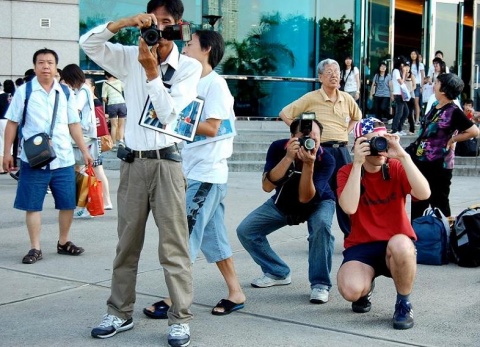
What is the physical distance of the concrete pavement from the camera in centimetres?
470

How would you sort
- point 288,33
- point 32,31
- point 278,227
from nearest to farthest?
1. point 278,227
2. point 32,31
3. point 288,33

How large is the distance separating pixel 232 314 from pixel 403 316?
1.11 m

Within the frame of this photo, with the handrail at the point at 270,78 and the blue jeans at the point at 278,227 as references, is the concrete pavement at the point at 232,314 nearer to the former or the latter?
the blue jeans at the point at 278,227

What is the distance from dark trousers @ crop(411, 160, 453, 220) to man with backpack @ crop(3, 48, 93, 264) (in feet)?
10.5

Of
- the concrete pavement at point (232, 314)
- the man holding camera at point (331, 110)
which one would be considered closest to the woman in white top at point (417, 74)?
the concrete pavement at point (232, 314)

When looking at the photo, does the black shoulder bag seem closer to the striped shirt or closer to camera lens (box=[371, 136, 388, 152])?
the striped shirt

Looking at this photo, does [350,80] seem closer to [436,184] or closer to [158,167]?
[436,184]

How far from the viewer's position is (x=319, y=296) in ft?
18.0

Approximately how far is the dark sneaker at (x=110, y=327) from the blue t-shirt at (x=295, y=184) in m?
1.55

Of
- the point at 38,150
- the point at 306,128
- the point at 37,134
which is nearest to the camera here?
the point at 306,128

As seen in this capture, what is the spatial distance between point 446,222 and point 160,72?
3585 millimetres

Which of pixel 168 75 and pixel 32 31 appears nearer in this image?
pixel 168 75

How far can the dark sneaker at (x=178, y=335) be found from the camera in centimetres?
445

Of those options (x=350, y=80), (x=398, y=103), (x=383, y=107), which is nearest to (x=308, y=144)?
(x=398, y=103)
